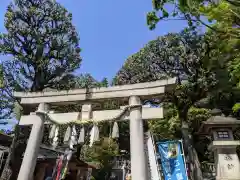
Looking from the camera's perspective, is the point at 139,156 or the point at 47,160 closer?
the point at 139,156

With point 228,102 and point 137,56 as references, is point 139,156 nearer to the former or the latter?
point 137,56

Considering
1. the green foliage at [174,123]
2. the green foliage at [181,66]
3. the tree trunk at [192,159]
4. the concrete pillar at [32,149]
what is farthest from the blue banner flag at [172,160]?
the green foliage at [174,123]

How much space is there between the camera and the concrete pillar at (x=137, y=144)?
7016 millimetres

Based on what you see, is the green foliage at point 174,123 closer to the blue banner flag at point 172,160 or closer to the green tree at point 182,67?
the green tree at point 182,67

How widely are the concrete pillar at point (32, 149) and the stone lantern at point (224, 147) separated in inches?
292

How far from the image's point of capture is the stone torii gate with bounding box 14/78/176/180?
7.43 m

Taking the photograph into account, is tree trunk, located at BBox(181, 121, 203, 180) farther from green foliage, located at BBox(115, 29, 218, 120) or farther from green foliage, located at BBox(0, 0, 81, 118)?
green foliage, located at BBox(0, 0, 81, 118)

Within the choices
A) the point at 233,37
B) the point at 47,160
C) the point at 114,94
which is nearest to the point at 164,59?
the point at 114,94

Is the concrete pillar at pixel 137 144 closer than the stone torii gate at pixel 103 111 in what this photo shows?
Answer: Yes

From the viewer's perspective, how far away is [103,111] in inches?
341

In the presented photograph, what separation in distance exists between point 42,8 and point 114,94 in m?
10.7

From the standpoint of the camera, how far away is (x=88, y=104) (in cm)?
895

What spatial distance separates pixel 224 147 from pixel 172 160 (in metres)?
3.22

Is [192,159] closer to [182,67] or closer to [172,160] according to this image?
[182,67]
